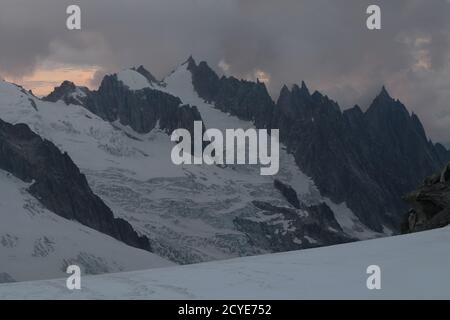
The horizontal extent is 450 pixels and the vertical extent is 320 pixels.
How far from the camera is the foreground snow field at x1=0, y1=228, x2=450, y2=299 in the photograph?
607 inches

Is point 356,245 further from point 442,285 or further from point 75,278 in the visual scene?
point 75,278

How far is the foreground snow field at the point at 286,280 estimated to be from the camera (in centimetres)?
1541

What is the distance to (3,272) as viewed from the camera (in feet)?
567

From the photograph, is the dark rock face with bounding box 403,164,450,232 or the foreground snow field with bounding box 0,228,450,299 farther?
the dark rock face with bounding box 403,164,450,232

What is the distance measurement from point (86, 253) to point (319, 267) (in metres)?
183

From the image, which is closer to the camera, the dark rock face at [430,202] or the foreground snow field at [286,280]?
the foreground snow field at [286,280]

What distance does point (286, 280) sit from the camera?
55.9 ft

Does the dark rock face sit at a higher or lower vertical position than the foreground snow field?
higher

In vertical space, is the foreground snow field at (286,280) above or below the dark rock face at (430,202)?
below

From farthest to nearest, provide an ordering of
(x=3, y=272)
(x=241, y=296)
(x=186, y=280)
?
1. (x=3, y=272)
2. (x=186, y=280)
3. (x=241, y=296)

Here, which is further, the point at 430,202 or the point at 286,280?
the point at 430,202

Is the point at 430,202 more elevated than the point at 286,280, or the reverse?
the point at 430,202
